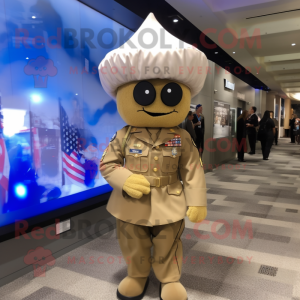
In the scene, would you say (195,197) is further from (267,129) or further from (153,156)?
(267,129)

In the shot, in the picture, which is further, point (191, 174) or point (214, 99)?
point (214, 99)

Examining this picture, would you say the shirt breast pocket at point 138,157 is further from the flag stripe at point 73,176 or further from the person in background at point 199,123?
the person in background at point 199,123

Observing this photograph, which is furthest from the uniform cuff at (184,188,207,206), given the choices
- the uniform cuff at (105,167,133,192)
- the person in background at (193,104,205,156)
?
the person in background at (193,104,205,156)

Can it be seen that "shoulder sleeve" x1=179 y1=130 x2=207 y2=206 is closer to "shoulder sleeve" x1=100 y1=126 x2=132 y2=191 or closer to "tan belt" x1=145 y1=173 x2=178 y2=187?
"tan belt" x1=145 y1=173 x2=178 y2=187

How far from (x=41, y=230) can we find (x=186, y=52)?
184 cm

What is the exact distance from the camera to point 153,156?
180 cm

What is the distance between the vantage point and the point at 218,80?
721 cm

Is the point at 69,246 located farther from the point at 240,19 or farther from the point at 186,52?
the point at 240,19

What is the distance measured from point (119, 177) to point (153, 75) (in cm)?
66

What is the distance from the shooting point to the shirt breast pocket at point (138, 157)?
5.95 ft

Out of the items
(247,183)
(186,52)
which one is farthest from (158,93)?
(247,183)

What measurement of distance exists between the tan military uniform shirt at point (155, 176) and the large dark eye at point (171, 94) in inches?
7.8

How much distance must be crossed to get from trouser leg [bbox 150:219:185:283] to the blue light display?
1151mm

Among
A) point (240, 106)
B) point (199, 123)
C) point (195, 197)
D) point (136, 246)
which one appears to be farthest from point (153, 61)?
point (240, 106)
